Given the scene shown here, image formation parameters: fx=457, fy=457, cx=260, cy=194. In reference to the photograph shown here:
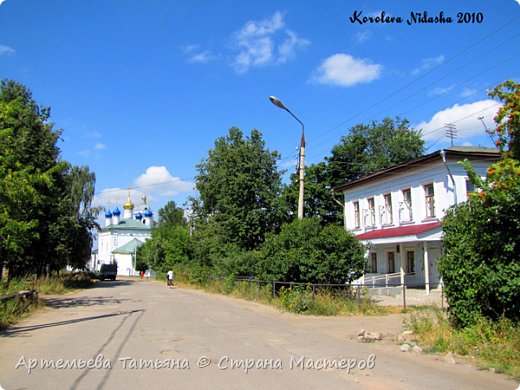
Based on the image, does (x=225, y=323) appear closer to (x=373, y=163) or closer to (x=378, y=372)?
(x=378, y=372)

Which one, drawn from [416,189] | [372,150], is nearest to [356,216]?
[416,189]

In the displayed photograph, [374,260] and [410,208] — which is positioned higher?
[410,208]

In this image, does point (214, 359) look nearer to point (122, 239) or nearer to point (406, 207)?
point (406, 207)

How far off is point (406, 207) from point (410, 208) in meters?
0.36

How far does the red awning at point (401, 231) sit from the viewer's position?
77.6 feet

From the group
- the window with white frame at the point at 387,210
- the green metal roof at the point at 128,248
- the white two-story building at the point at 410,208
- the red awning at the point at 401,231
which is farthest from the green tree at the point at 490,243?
the green metal roof at the point at 128,248

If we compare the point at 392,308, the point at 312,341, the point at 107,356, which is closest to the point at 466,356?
the point at 312,341

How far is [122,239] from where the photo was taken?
105 meters

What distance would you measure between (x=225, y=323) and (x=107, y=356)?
17.8 feet

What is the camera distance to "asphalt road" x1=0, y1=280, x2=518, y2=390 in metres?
6.63

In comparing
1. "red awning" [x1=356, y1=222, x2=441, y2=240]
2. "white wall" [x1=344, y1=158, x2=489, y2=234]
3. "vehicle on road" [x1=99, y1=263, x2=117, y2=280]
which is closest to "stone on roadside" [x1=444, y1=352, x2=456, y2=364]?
"red awning" [x1=356, y1=222, x2=441, y2=240]

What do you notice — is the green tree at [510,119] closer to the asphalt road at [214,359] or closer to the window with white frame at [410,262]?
the asphalt road at [214,359]

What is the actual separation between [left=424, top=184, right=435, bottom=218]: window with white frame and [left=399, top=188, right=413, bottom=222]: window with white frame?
1.36m

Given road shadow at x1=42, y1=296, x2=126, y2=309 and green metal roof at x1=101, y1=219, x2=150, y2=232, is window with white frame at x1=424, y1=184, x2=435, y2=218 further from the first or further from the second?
green metal roof at x1=101, y1=219, x2=150, y2=232
